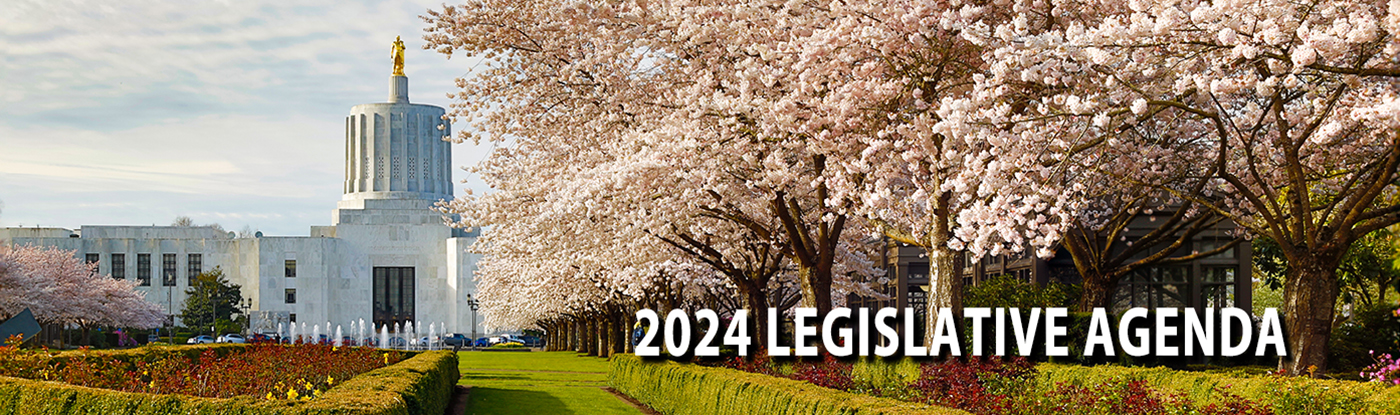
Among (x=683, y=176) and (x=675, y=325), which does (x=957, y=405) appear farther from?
(x=675, y=325)

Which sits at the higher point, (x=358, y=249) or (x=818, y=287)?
(x=358, y=249)

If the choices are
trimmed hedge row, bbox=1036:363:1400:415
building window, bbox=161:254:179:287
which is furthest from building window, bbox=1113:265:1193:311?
building window, bbox=161:254:179:287

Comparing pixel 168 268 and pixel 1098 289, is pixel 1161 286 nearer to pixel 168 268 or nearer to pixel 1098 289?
pixel 1098 289

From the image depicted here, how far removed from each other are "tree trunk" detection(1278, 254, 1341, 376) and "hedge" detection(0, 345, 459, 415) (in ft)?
34.0

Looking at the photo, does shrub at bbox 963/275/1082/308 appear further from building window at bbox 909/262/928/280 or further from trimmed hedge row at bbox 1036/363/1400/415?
building window at bbox 909/262/928/280

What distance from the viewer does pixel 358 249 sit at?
128250 mm

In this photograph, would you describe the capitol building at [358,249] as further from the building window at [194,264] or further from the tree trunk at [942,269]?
the tree trunk at [942,269]

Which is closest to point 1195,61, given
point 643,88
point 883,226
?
point 883,226

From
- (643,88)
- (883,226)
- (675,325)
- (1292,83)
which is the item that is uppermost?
(643,88)

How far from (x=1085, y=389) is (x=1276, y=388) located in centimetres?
177

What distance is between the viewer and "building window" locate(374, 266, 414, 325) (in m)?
130

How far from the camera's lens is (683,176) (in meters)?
16.0

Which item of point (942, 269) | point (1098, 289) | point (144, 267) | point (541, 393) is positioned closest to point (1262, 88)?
point (942, 269)

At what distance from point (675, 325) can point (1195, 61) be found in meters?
19.9
